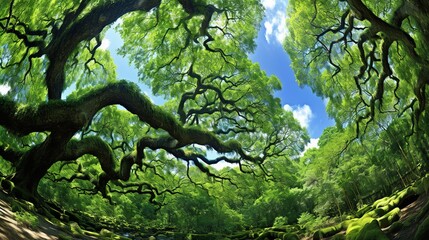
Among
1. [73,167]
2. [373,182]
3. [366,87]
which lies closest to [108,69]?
[73,167]

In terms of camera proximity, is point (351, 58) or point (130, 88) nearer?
point (130, 88)

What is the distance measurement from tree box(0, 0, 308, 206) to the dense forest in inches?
2.0

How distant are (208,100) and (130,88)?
7.69m

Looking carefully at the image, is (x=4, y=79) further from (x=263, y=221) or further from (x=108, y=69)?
(x=263, y=221)

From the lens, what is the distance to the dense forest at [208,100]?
7914mm

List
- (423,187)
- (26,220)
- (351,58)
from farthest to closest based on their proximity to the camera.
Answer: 1. (351,58)
2. (423,187)
3. (26,220)

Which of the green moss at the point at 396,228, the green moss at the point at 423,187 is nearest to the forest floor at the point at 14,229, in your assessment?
the green moss at the point at 396,228

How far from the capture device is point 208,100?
15445 mm

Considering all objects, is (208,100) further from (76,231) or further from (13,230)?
(13,230)

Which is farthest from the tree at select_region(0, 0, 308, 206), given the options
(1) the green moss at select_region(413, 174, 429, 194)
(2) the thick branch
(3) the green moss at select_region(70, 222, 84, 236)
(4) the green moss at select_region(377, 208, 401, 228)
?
(1) the green moss at select_region(413, 174, 429, 194)

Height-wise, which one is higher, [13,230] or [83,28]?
[83,28]

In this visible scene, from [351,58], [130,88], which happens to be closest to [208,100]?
[351,58]

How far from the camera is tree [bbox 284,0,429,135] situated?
1012cm

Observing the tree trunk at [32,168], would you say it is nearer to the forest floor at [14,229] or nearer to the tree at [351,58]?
the forest floor at [14,229]
